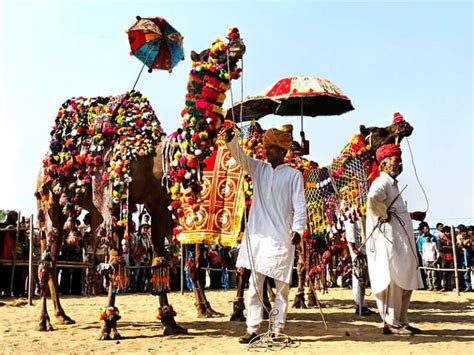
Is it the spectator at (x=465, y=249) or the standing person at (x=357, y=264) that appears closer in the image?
the standing person at (x=357, y=264)

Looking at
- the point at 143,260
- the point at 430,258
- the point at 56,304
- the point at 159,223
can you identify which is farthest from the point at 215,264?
the point at 159,223

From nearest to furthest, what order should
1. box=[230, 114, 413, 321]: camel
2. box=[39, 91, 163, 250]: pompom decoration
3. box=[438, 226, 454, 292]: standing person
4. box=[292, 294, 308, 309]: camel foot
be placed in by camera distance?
box=[39, 91, 163, 250]: pompom decoration, box=[230, 114, 413, 321]: camel, box=[292, 294, 308, 309]: camel foot, box=[438, 226, 454, 292]: standing person

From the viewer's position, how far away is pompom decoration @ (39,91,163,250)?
682 cm

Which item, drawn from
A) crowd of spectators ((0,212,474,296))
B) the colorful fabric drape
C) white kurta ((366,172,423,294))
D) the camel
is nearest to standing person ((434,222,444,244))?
crowd of spectators ((0,212,474,296))

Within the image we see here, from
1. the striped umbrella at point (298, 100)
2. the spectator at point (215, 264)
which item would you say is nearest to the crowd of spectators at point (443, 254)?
the striped umbrella at point (298, 100)

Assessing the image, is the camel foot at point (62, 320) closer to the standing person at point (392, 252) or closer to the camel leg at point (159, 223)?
the camel leg at point (159, 223)

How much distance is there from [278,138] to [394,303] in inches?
90.0

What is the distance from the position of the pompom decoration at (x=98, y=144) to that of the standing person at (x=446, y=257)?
11.2 meters

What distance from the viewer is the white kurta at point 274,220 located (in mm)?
5918

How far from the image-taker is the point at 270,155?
6301 millimetres

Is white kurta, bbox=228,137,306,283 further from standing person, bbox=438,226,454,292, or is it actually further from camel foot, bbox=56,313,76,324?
standing person, bbox=438,226,454,292

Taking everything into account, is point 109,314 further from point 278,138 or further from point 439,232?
point 439,232

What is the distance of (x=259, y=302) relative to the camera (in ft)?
19.8

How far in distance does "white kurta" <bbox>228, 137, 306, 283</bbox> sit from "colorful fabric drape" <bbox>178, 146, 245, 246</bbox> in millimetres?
2441
